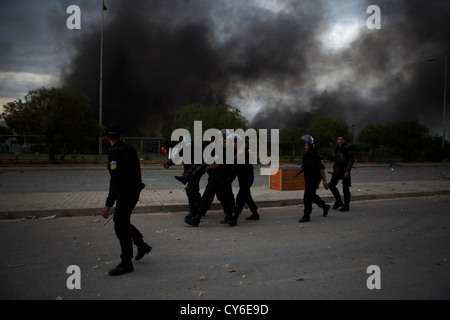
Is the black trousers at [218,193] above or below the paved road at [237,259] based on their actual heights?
above

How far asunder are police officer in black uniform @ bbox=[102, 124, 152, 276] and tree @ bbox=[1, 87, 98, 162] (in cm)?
2120

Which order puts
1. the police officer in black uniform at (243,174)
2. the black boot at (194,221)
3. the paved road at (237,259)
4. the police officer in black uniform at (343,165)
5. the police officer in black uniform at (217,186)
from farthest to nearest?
1. the police officer in black uniform at (343,165)
2. the police officer in black uniform at (243,174)
3. the police officer in black uniform at (217,186)
4. the black boot at (194,221)
5. the paved road at (237,259)

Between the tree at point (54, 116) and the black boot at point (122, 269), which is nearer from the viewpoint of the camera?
the black boot at point (122, 269)

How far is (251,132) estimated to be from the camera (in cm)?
2931

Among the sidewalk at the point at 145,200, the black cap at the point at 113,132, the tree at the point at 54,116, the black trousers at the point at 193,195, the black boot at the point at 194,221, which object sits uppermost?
the tree at the point at 54,116

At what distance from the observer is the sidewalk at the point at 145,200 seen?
301 inches

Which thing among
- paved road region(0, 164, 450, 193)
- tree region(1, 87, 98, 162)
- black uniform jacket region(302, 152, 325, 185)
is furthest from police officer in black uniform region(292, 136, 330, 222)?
tree region(1, 87, 98, 162)

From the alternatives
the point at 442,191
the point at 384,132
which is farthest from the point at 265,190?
the point at 384,132

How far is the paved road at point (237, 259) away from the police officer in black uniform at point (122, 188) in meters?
0.29

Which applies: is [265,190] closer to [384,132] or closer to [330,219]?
Result: [330,219]

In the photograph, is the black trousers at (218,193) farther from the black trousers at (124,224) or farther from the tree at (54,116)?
the tree at (54,116)

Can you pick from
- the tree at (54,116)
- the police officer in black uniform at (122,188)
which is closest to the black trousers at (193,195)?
the police officer in black uniform at (122,188)

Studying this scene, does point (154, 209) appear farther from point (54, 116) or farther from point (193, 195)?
point (54, 116)

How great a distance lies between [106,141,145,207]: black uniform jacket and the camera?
165 inches
